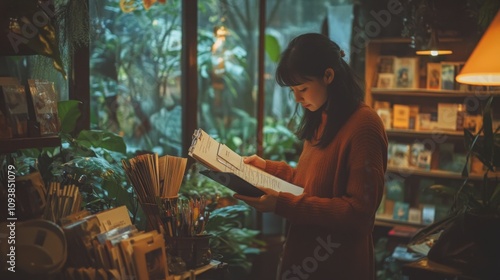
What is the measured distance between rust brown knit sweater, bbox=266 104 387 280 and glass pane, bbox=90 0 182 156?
4.85 ft

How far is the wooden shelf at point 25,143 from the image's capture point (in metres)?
1.84

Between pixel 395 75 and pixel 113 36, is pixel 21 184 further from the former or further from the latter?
pixel 395 75

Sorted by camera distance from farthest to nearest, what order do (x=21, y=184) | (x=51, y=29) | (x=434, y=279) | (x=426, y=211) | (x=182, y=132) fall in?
(x=426, y=211), (x=182, y=132), (x=434, y=279), (x=51, y=29), (x=21, y=184)

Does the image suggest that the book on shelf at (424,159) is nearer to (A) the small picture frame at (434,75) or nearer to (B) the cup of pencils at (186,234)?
(A) the small picture frame at (434,75)

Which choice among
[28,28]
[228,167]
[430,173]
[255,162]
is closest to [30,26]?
[28,28]

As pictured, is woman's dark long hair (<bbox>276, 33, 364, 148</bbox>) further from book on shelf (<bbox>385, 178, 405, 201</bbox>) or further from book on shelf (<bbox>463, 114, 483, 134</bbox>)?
book on shelf (<bbox>385, 178, 405, 201</bbox>)

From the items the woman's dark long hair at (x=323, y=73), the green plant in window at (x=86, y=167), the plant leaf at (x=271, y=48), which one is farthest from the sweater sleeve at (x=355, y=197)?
the plant leaf at (x=271, y=48)

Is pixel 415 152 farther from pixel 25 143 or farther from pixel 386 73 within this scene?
pixel 25 143

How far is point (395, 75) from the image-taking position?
433 centimetres

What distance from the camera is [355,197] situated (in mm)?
1908

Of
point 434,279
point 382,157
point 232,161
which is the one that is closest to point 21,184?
point 232,161

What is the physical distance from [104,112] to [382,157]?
1853 mm

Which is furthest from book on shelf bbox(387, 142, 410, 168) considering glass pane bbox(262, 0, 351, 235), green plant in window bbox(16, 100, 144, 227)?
green plant in window bbox(16, 100, 144, 227)

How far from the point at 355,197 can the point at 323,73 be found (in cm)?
44
